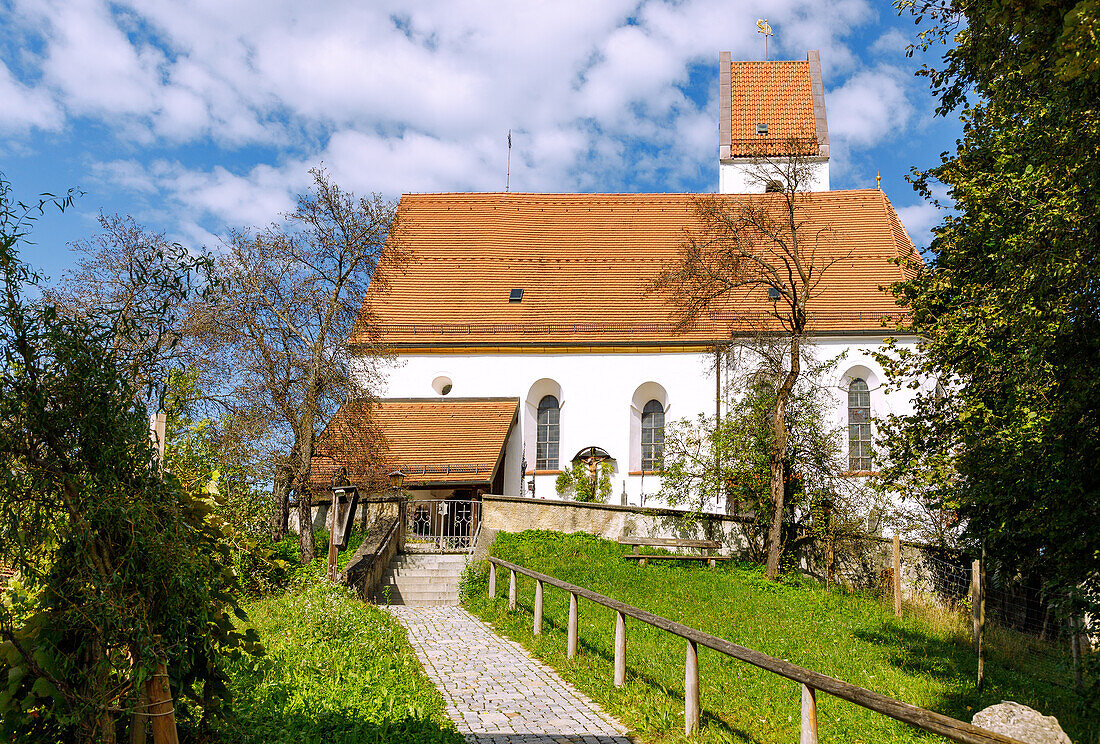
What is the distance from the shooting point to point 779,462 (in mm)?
18484

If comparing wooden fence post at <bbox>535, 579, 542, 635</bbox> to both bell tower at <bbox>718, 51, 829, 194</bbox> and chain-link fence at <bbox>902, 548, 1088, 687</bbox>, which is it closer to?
chain-link fence at <bbox>902, 548, 1088, 687</bbox>

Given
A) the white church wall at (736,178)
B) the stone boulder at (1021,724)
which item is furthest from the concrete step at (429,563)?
the white church wall at (736,178)

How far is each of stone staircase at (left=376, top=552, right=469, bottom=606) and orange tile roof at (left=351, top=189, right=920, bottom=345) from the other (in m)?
10.1

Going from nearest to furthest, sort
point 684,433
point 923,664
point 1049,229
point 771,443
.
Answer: point 1049,229 → point 923,664 → point 771,443 → point 684,433

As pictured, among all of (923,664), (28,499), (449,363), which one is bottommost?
(923,664)

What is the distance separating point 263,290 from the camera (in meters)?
16.9

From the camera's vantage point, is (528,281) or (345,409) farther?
(528,281)

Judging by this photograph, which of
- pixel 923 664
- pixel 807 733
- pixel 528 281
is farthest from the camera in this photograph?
pixel 528 281

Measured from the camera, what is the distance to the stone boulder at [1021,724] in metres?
5.56

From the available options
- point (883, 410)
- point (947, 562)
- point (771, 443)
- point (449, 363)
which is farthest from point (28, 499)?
point (883, 410)

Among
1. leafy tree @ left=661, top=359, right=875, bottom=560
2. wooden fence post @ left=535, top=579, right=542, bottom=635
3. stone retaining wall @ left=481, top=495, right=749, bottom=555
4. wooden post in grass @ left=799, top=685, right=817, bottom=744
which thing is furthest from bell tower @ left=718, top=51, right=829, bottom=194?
wooden post in grass @ left=799, top=685, right=817, bottom=744

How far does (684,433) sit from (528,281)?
8084 mm

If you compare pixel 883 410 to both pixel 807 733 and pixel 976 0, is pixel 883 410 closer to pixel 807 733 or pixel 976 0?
pixel 976 0

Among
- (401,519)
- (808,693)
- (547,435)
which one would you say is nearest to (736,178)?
(547,435)
